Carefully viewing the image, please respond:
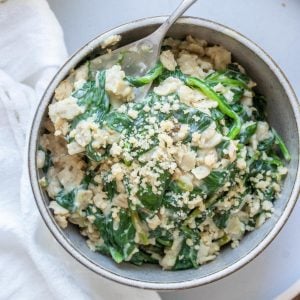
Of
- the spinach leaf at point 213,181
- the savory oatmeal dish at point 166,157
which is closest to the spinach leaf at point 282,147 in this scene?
the savory oatmeal dish at point 166,157

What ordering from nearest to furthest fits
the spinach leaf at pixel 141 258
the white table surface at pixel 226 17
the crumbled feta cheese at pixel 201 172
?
the crumbled feta cheese at pixel 201 172, the spinach leaf at pixel 141 258, the white table surface at pixel 226 17

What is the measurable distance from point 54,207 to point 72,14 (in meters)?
0.43

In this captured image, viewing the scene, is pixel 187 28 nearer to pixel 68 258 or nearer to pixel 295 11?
pixel 295 11

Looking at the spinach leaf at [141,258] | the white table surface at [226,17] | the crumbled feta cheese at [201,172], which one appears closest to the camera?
the crumbled feta cheese at [201,172]

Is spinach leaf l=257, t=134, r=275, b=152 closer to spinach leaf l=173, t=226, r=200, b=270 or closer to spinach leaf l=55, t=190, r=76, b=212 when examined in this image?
spinach leaf l=173, t=226, r=200, b=270

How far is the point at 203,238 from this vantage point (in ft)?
4.04

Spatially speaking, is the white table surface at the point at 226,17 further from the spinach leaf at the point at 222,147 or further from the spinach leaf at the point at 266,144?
the spinach leaf at the point at 222,147

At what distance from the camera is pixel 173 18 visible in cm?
119

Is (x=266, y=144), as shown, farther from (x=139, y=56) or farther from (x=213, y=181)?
(x=139, y=56)

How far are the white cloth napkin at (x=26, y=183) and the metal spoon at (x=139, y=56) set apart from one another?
139 millimetres

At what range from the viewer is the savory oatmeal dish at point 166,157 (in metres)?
1.15

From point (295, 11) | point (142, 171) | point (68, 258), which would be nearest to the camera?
point (142, 171)

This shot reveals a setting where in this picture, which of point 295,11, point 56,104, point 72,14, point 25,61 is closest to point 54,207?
point 56,104

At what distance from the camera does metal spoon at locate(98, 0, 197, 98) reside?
3.96 ft
